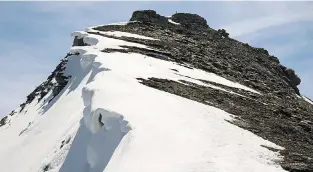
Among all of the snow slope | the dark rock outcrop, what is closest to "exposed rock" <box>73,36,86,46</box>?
the dark rock outcrop

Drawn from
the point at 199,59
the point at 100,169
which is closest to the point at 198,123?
the point at 100,169

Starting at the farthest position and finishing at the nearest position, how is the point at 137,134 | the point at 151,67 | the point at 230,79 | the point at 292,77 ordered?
1. the point at 292,77
2. the point at 230,79
3. the point at 151,67
4. the point at 137,134

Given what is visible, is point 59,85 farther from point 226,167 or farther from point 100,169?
point 226,167

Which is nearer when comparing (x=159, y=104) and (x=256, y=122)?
(x=159, y=104)

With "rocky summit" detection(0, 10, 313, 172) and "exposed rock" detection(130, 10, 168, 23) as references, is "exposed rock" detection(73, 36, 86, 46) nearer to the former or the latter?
"rocky summit" detection(0, 10, 313, 172)

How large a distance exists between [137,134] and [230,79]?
753 inches

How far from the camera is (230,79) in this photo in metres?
31.6

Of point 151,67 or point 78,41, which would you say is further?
point 78,41

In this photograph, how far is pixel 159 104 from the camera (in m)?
17.3

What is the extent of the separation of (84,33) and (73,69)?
16.9 feet

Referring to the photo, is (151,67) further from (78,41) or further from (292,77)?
(292,77)

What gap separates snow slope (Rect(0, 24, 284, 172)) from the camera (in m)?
12.2

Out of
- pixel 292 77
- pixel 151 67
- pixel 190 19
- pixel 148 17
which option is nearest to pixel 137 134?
pixel 151 67

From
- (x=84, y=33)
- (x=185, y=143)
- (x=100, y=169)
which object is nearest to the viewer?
(x=185, y=143)
